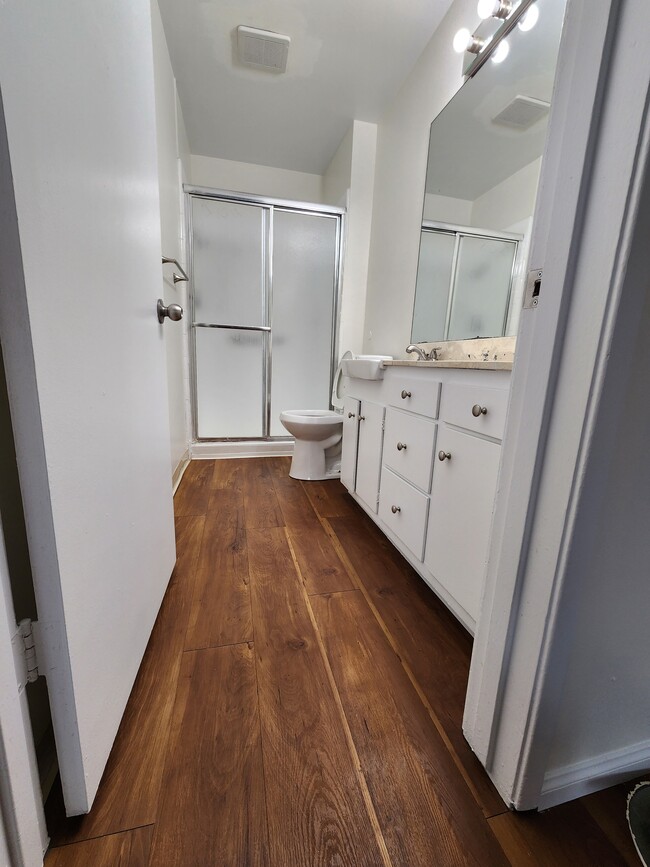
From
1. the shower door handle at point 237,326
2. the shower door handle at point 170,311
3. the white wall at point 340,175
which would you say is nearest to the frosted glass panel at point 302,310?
the shower door handle at point 237,326

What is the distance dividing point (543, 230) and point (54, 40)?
736mm

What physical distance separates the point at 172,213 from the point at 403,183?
1.42 metres

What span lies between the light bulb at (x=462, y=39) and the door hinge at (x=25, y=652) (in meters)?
2.35

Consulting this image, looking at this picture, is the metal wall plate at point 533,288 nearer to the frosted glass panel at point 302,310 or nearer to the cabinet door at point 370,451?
the cabinet door at point 370,451

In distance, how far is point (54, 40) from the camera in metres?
0.48

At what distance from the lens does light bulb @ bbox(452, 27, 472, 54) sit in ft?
4.85

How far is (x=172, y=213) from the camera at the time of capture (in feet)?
7.07

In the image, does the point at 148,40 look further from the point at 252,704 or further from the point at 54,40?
the point at 252,704

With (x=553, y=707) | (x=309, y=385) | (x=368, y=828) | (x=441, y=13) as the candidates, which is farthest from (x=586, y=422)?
(x=309, y=385)

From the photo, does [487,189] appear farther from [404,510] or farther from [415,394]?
[404,510]

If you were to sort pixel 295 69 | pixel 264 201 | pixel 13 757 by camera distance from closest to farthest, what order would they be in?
pixel 13 757, pixel 295 69, pixel 264 201

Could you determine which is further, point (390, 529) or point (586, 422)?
point (390, 529)

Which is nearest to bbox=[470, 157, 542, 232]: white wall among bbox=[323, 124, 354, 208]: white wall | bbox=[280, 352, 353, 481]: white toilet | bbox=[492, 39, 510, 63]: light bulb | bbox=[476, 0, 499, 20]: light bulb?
bbox=[492, 39, 510, 63]: light bulb

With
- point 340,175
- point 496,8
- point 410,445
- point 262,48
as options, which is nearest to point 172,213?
point 262,48
